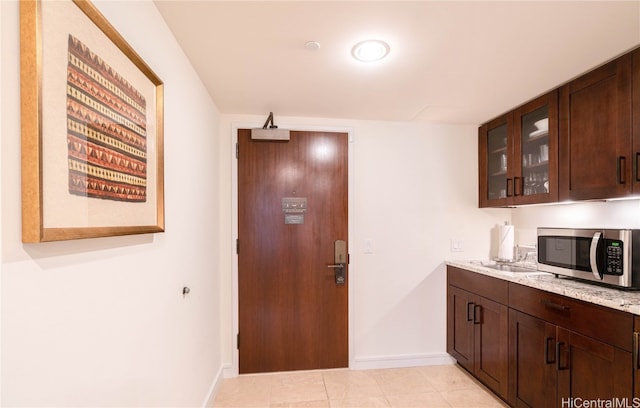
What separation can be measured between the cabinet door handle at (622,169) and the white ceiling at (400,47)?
0.58 meters

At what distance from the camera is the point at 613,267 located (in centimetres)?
161

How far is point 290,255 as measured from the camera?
8.80 feet

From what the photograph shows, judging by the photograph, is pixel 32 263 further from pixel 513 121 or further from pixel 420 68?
pixel 513 121

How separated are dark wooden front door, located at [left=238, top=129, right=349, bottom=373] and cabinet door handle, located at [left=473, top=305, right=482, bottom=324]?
105 centimetres

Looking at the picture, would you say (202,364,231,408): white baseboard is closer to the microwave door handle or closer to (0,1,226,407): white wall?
(0,1,226,407): white wall

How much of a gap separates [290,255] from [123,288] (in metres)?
1.70

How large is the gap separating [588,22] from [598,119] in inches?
27.1

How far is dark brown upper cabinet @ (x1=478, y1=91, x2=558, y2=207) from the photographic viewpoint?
7.04ft

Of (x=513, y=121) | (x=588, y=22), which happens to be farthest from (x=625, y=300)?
(x=513, y=121)

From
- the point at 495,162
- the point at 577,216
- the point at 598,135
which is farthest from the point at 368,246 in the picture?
the point at 598,135

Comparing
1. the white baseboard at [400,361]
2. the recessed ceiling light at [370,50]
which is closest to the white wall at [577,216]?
the white baseboard at [400,361]

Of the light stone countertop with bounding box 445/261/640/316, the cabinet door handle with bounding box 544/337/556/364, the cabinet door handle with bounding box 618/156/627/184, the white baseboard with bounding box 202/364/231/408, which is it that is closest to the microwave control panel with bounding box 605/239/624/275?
the light stone countertop with bounding box 445/261/640/316

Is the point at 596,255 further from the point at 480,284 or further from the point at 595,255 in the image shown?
the point at 480,284

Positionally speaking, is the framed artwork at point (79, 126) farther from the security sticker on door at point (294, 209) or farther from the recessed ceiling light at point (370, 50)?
the security sticker on door at point (294, 209)
